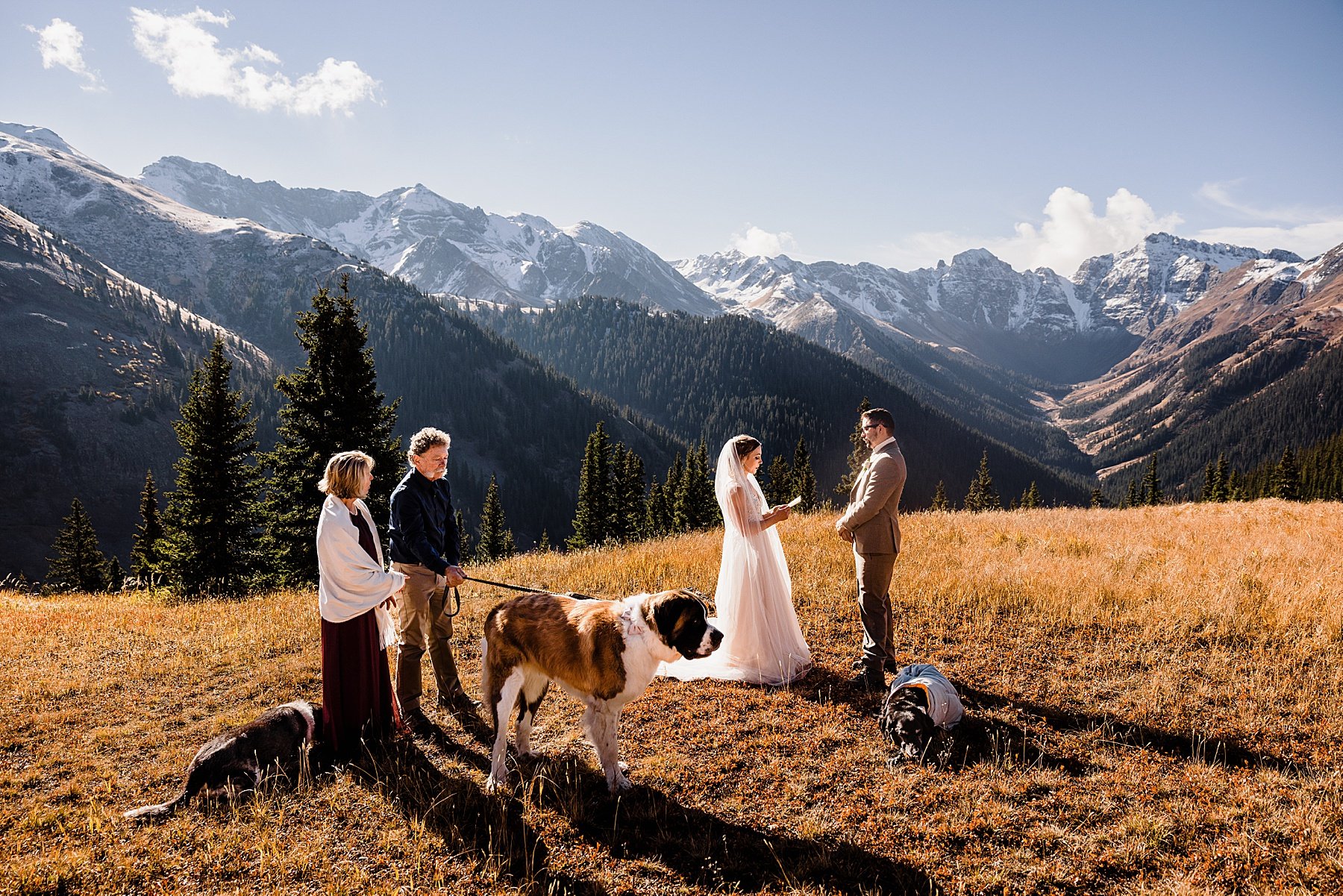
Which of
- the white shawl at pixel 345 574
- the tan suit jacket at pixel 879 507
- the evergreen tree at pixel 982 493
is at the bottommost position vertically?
the evergreen tree at pixel 982 493

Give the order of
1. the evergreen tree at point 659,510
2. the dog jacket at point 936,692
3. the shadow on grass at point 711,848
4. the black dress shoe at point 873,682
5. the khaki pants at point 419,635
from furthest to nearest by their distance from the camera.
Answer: the evergreen tree at point 659,510 → the black dress shoe at point 873,682 → the khaki pants at point 419,635 → the dog jacket at point 936,692 → the shadow on grass at point 711,848

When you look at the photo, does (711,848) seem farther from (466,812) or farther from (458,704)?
(458,704)

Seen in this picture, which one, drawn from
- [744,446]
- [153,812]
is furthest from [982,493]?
[153,812]

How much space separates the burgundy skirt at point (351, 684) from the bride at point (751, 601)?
11.0 feet

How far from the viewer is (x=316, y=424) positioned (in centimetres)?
1842

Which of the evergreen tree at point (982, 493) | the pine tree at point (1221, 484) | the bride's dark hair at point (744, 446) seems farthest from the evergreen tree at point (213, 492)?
the pine tree at point (1221, 484)

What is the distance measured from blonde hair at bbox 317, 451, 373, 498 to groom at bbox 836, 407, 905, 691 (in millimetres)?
5242

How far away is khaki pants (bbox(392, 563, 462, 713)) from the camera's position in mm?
6750

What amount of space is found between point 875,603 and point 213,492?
24.9 m

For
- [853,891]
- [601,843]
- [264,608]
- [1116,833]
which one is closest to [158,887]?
[601,843]

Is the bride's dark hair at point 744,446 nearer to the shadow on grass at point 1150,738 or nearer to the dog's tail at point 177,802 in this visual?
the shadow on grass at point 1150,738

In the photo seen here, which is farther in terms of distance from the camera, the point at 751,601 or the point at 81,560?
the point at 81,560

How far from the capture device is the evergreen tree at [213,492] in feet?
72.3

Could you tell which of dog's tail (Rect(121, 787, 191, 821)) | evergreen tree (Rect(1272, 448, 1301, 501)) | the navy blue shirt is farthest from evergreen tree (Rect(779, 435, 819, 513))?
dog's tail (Rect(121, 787, 191, 821))
